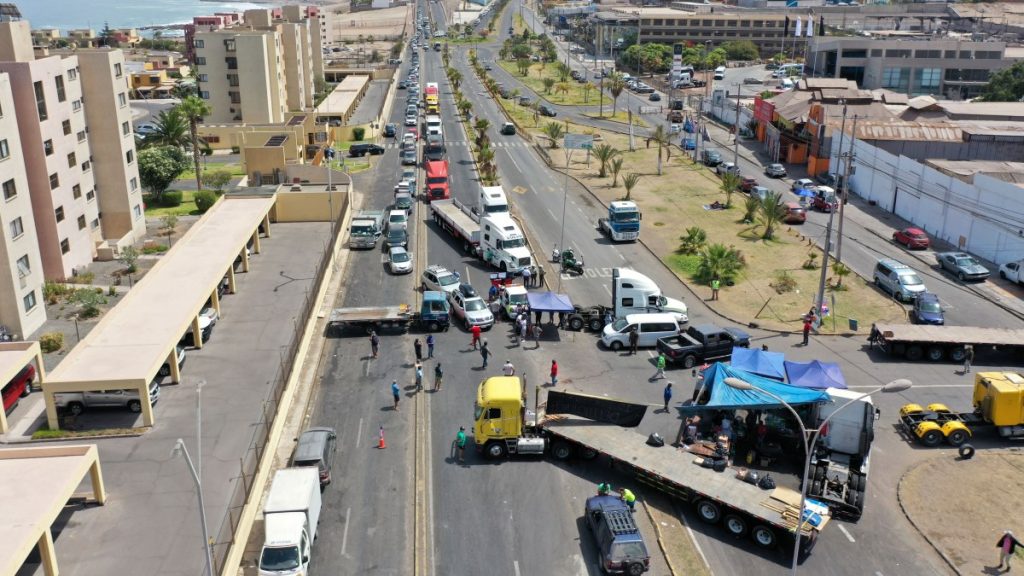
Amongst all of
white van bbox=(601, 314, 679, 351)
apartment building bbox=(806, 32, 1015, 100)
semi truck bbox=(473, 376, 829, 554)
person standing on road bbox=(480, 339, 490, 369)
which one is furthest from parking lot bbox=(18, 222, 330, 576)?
apartment building bbox=(806, 32, 1015, 100)

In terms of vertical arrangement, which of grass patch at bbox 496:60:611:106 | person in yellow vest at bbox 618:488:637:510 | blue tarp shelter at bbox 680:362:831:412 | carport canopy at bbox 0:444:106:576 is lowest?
person in yellow vest at bbox 618:488:637:510

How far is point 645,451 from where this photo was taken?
30.2 metres

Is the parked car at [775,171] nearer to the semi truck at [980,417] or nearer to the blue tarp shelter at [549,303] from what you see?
the blue tarp shelter at [549,303]

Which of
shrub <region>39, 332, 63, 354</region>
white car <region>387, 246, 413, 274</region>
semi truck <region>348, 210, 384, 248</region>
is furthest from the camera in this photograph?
semi truck <region>348, 210, 384, 248</region>

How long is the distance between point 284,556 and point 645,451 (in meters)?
13.1

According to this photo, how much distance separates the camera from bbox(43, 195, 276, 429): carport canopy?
32.3 meters

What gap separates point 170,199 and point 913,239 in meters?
59.0

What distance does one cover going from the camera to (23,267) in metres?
43.3

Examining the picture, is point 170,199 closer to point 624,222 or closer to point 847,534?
point 624,222

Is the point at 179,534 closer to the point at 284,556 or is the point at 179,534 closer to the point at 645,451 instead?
the point at 284,556

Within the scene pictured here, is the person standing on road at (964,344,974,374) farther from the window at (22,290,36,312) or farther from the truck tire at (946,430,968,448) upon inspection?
the window at (22,290,36,312)

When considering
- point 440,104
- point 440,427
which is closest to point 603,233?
point 440,427

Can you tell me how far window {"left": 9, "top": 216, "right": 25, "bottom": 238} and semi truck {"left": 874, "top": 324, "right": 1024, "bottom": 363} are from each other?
44.4m

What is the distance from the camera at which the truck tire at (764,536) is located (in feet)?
86.6
